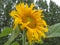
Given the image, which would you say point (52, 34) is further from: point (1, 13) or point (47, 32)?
point (1, 13)

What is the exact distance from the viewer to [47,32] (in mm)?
962

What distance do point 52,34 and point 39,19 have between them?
0.06 metres

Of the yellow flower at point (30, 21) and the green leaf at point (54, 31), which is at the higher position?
the yellow flower at point (30, 21)

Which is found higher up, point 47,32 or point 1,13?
point 47,32

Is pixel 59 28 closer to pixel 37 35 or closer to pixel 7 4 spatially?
pixel 37 35

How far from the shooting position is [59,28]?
94 centimetres

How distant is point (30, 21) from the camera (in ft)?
2.96

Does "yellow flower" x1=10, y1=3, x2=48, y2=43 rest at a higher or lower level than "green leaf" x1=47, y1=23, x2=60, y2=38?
higher

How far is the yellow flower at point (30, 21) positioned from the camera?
0.88 m

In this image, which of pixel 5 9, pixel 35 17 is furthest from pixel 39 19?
pixel 5 9

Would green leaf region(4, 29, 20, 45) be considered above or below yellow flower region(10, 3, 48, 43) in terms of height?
below

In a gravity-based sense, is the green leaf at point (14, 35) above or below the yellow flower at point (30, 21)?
below

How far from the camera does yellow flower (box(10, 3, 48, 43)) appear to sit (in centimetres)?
88

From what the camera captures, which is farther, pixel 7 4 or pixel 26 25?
pixel 7 4
